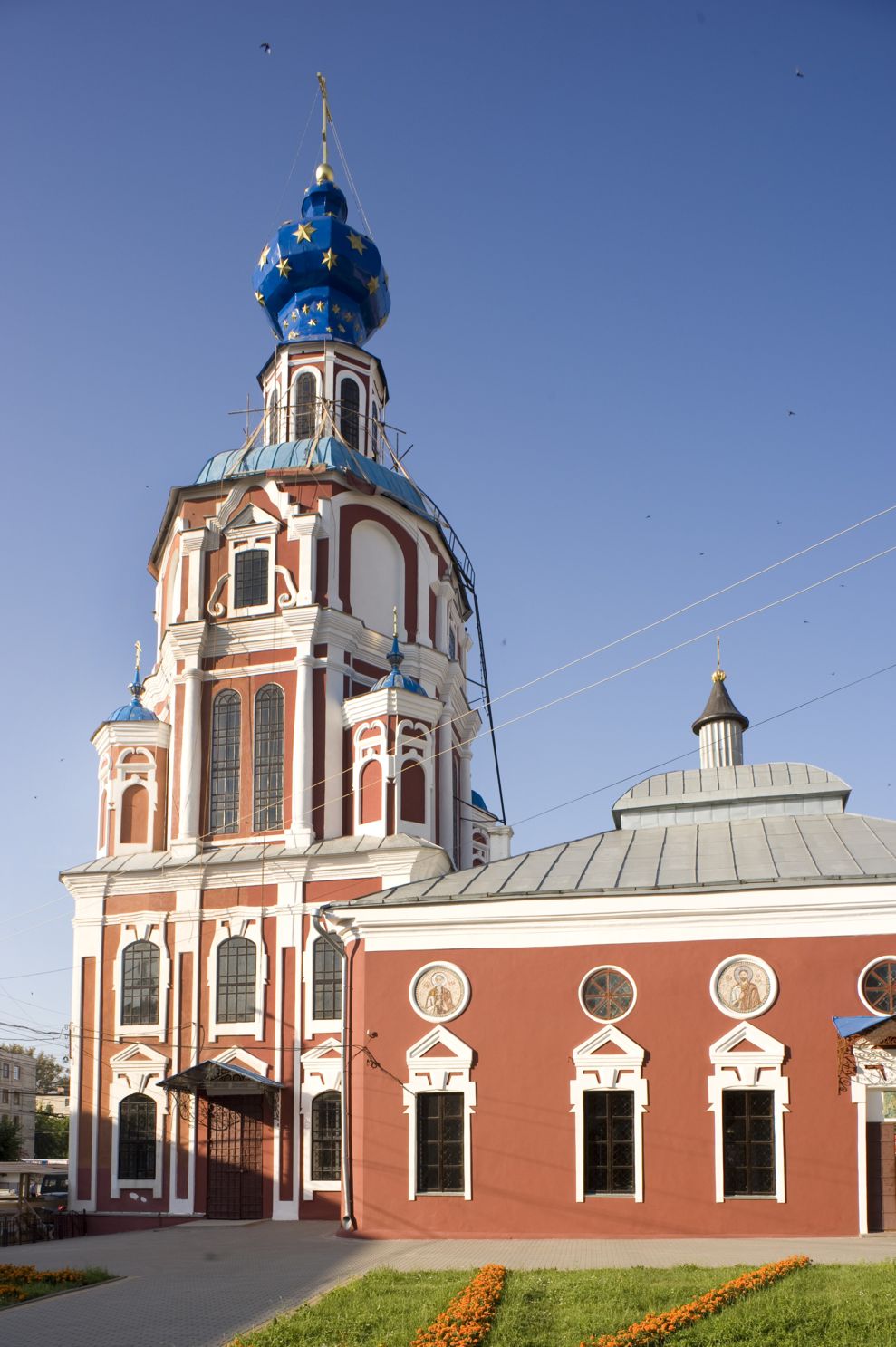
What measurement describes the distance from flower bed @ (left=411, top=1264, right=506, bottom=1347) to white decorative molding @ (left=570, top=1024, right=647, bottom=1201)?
5.56 m

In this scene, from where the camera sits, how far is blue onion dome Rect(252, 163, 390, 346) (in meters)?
33.4

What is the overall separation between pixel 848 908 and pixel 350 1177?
817cm

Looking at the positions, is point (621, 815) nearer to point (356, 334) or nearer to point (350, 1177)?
point (350, 1177)

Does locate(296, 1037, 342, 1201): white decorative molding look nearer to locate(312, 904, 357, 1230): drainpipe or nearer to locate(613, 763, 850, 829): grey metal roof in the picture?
locate(312, 904, 357, 1230): drainpipe

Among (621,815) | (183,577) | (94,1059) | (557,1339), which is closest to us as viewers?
(557,1339)

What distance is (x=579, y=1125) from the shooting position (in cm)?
1977

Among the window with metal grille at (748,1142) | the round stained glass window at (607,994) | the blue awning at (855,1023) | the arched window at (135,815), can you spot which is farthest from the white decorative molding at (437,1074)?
the arched window at (135,815)

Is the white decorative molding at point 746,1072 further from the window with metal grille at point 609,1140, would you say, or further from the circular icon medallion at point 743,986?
the window with metal grille at point 609,1140

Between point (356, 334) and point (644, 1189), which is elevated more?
point (356, 334)

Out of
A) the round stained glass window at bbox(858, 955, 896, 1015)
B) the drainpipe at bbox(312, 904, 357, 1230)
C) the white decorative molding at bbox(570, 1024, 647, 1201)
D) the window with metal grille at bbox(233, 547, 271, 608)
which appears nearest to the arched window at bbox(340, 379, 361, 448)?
the window with metal grille at bbox(233, 547, 271, 608)

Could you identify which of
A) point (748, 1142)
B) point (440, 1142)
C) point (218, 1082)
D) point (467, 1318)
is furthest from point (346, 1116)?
point (467, 1318)

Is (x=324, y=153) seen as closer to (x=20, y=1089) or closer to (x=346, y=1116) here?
(x=346, y=1116)

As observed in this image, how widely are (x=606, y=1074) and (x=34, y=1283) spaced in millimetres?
8064

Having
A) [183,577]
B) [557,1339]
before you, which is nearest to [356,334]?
[183,577]
